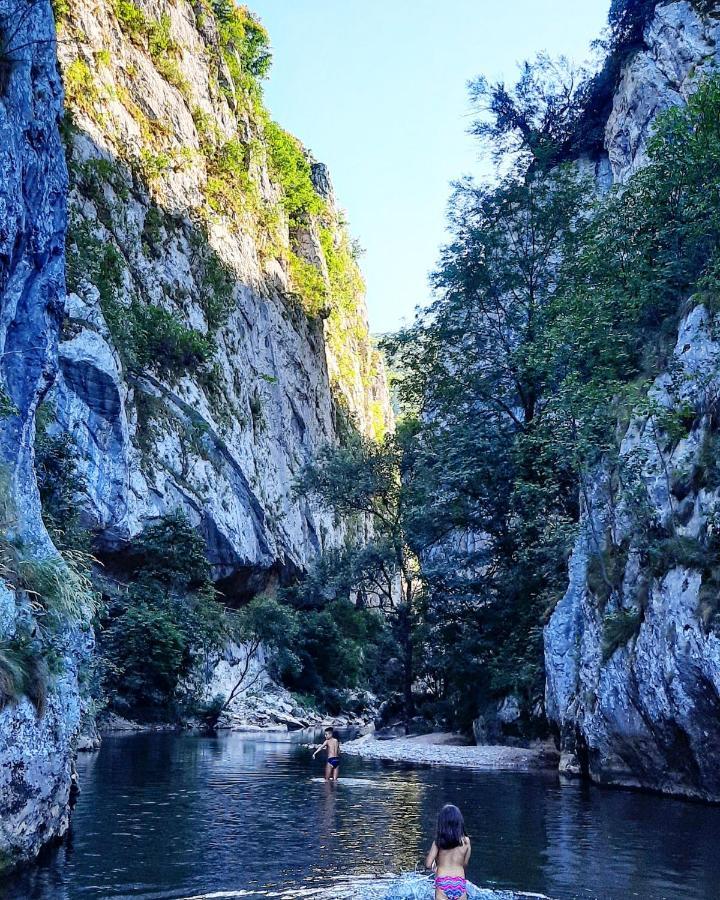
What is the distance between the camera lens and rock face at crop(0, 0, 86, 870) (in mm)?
8648

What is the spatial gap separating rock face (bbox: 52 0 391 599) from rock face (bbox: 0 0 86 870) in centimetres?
1681

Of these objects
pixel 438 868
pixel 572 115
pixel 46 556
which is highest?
pixel 572 115

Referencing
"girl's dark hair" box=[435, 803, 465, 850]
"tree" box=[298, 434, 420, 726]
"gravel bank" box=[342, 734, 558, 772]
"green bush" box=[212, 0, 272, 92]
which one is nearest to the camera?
"girl's dark hair" box=[435, 803, 465, 850]

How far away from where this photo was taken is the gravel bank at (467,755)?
74.0 feet

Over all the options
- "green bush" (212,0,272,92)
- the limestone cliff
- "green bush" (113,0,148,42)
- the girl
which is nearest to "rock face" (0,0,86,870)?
the limestone cliff

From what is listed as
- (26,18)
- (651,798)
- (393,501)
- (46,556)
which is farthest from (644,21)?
(46,556)

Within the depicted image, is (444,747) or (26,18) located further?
(444,747)

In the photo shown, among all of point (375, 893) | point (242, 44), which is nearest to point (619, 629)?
point (375, 893)

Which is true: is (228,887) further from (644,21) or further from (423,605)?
(644,21)

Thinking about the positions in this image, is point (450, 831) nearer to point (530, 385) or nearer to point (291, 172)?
point (530, 385)

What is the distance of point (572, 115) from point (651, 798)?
3656cm

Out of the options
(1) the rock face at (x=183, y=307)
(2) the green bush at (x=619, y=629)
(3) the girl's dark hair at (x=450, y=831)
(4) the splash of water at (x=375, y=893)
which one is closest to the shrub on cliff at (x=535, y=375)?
(2) the green bush at (x=619, y=629)

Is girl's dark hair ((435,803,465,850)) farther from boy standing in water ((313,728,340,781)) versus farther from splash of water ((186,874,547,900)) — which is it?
boy standing in water ((313,728,340,781))

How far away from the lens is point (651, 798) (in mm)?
15219
